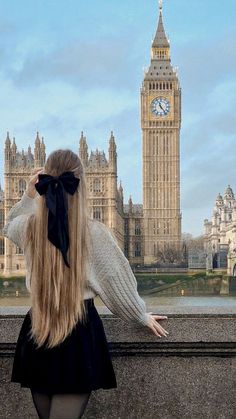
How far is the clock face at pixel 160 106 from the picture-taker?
7194cm

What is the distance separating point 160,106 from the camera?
2842 inches

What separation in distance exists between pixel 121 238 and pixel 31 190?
65515 mm

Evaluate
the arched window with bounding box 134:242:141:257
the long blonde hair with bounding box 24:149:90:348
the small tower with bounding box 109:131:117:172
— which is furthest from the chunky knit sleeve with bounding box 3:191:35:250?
the arched window with bounding box 134:242:141:257

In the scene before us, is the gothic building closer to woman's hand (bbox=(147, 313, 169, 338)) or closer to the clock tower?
the clock tower

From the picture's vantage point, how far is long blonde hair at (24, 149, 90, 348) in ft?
8.66

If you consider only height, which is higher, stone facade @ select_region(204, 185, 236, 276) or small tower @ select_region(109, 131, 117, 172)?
small tower @ select_region(109, 131, 117, 172)

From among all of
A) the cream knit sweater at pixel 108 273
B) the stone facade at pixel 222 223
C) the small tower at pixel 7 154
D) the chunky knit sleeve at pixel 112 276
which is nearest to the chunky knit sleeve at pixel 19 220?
the cream knit sweater at pixel 108 273

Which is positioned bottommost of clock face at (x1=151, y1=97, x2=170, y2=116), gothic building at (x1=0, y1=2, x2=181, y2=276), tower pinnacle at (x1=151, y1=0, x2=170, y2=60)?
gothic building at (x1=0, y1=2, x2=181, y2=276)

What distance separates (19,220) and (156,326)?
77cm

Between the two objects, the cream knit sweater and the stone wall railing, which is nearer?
the cream knit sweater

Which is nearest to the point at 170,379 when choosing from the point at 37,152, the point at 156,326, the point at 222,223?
the point at 156,326

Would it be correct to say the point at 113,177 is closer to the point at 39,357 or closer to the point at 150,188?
the point at 150,188

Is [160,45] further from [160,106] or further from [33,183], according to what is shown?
[33,183]

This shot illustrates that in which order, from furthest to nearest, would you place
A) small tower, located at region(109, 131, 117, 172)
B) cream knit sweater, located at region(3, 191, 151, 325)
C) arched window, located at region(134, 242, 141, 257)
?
arched window, located at region(134, 242, 141, 257) → small tower, located at region(109, 131, 117, 172) → cream knit sweater, located at region(3, 191, 151, 325)
